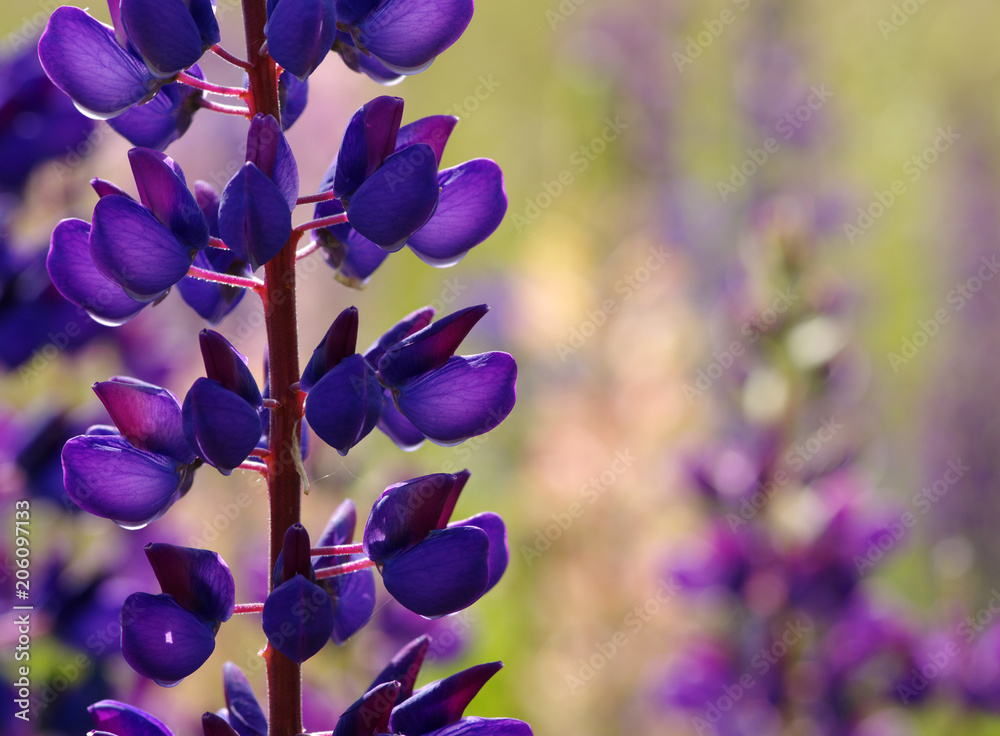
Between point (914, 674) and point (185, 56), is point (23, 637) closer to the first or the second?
point (185, 56)

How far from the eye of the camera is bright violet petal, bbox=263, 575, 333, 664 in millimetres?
669

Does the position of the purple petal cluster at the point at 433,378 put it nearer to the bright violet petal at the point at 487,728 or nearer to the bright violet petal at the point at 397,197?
the bright violet petal at the point at 397,197

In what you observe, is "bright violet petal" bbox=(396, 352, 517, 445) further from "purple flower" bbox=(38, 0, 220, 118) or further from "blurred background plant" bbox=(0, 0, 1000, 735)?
"blurred background plant" bbox=(0, 0, 1000, 735)

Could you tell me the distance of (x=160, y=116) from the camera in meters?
0.80

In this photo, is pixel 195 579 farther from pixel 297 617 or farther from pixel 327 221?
pixel 327 221

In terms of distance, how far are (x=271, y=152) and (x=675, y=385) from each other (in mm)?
2274

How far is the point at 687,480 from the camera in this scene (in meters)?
2.15

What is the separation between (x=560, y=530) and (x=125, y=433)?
202 centimetres

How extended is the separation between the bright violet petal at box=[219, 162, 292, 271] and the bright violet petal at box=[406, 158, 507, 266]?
128mm
